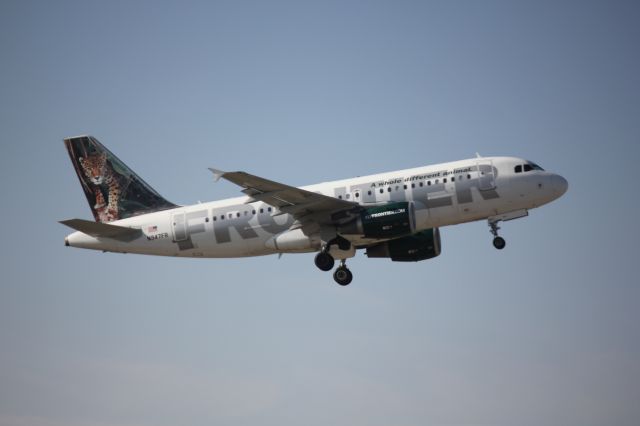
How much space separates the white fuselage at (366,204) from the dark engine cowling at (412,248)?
174cm

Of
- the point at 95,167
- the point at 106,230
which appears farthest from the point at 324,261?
the point at 95,167

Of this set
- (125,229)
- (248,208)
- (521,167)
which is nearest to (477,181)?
(521,167)

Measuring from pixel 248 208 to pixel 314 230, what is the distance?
4022 mm

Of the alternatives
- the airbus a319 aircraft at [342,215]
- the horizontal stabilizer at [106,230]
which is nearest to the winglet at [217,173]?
the airbus a319 aircraft at [342,215]

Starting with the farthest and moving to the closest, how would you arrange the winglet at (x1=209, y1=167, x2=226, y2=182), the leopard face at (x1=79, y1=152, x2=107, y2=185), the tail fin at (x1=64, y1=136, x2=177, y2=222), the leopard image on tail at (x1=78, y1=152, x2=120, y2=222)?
the leopard face at (x1=79, y1=152, x2=107, y2=185) < the leopard image on tail at (x1=78, y1=152, x2=120, y2=222) < the tail fin at (x1=64, y1=136, x2=177, y2=222) < the winglet at (x1=209, y1=167, x2=226, y2=182)

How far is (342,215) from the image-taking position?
43.3 metres

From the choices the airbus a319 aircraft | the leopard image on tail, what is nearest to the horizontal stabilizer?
the airbus a319 aircraft

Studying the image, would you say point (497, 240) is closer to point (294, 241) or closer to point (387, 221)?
point (387, 221)

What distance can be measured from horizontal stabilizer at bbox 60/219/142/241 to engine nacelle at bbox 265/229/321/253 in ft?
27.1

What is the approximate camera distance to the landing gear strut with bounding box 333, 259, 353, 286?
153 feet

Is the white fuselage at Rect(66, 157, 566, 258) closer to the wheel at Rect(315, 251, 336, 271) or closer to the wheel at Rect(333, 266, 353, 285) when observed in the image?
the wheel at Rect(315, 251, 336, 271)

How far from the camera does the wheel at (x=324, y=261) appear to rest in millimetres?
44094

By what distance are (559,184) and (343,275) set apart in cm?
1208

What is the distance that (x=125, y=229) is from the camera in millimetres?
47250
